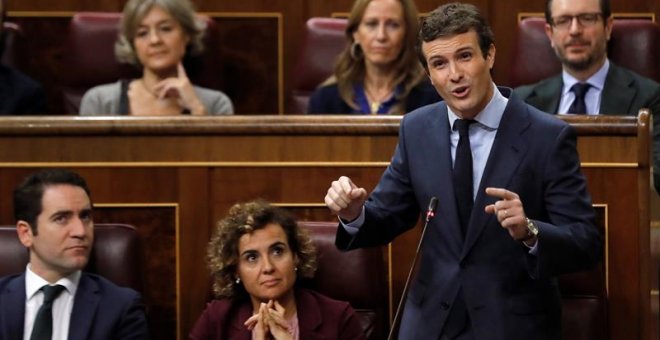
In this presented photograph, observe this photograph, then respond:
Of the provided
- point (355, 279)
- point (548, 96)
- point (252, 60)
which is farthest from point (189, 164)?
point (252, 60)

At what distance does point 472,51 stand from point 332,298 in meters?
0.48

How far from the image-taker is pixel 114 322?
181 centimetres

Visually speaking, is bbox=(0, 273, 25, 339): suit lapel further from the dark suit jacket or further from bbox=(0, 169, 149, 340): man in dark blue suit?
the dark suit jacket

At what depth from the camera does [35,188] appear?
6.20 ft

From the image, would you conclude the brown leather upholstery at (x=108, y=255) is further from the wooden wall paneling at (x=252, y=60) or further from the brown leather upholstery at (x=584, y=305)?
the wooden wall paneling at (x=252, y=60)

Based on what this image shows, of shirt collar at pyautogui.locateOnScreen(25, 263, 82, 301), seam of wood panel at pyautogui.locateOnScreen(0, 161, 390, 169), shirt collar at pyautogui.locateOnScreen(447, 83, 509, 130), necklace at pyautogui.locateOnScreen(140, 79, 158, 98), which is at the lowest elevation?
shirt collar at pyautogui.locateOnScreen(25, 263, 82, 301)

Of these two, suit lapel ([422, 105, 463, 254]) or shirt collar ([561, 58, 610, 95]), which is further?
shirt collar ([561, 58, 610, 95])

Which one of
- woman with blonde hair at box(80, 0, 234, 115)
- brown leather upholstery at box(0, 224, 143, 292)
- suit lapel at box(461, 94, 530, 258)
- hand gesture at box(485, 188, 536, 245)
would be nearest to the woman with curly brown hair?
brown leather upholstery at box(0, 224, 143, 292)

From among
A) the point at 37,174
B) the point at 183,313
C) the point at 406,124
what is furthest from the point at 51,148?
the point at 406,124

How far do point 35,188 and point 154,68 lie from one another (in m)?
0.59

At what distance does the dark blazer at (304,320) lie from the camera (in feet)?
5.86

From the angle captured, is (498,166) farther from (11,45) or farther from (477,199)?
(11,45)

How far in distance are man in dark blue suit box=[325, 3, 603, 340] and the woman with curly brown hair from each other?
0.78 ft

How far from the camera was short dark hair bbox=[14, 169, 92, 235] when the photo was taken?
1879 mm
